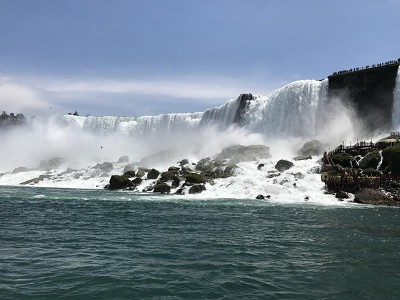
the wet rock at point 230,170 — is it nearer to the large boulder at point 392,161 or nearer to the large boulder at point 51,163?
the large boulder at point 392,161

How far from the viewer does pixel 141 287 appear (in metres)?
8.58

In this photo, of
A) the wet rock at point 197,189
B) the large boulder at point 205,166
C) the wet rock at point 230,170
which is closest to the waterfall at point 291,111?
the large boulder at point 205,166

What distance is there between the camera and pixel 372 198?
2950cm

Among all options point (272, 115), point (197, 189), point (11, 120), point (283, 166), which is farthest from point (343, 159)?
point (11, 120)

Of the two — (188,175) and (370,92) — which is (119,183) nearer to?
(188,175)

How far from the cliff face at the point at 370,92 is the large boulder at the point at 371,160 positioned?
39.6ft

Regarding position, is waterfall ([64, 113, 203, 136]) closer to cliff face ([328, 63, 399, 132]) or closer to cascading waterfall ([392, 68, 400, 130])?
cliff face ([328, 63, 399, 132])

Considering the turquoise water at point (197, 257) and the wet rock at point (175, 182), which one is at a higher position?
the wet rock at point (175, 182)

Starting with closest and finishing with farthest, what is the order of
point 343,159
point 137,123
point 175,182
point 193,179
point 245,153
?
point 343,159
point 193,179
point 175,182
point 245,153
point 137,123

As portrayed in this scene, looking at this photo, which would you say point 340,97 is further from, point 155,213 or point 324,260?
point 324,260

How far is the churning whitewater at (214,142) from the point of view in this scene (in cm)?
3744

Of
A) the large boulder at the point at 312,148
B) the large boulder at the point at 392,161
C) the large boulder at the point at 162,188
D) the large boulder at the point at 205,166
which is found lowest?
the large boulder at the point at 162,188

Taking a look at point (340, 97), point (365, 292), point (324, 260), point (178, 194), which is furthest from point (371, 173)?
point (365, 292)

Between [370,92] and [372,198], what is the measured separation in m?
24.0
